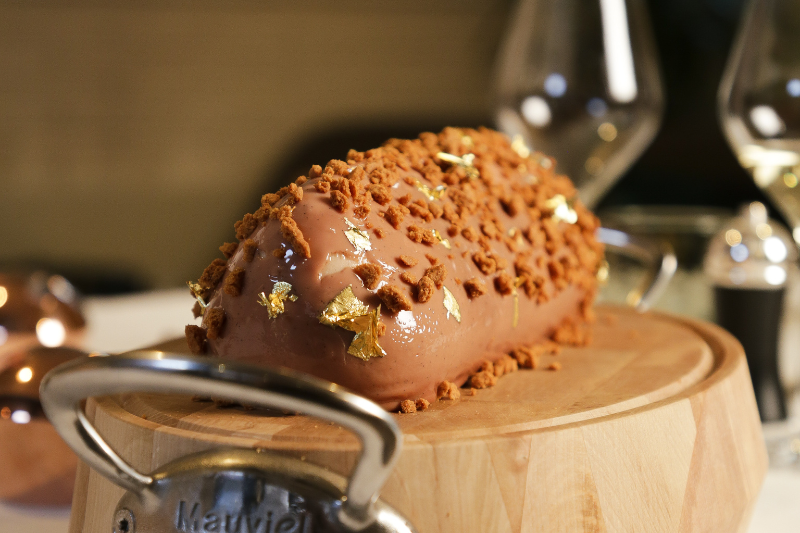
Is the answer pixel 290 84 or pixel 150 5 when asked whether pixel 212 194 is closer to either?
pixel 290 84

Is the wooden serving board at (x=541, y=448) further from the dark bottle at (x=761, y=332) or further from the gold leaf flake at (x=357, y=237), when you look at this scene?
the dark bottle at (x=761, y=332)

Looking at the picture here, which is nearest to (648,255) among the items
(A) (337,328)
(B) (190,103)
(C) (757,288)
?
(C) (757,288)

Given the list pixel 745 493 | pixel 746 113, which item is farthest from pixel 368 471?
pixel 746 113

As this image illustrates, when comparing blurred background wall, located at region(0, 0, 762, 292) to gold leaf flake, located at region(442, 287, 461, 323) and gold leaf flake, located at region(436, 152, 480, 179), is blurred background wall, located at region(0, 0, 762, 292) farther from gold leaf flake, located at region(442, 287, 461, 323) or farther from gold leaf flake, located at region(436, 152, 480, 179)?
gold leaf flake, located at region(442, 287, 461, 323)

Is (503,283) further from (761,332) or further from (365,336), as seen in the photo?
(761,332)

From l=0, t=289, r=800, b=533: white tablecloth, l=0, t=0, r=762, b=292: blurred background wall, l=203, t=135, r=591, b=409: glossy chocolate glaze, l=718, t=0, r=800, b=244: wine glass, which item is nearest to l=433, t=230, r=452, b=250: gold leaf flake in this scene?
l=203, t=135, r=591, b=409: glossy chocolate glaze

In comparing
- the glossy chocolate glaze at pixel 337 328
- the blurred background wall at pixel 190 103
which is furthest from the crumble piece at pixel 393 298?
the blurred background wall at pixel 190 103
